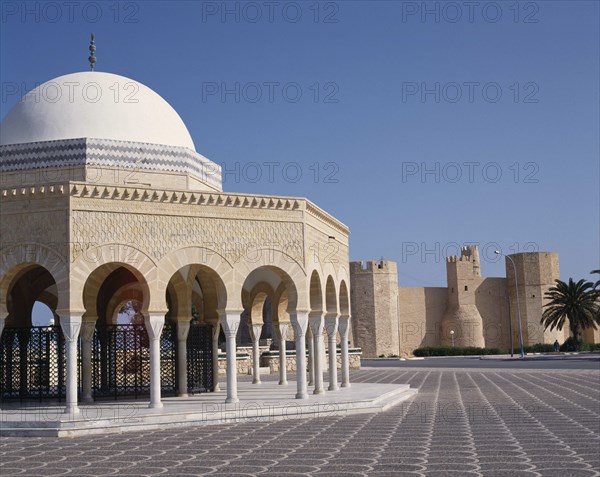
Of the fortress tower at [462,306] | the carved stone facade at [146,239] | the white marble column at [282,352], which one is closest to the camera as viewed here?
the carved stone facade at [146,239]

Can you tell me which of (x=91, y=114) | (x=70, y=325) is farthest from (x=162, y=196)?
(x=91, y=114)

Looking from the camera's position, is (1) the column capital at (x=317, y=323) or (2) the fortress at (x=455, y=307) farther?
(2) the fortress at (x=455, y=307)

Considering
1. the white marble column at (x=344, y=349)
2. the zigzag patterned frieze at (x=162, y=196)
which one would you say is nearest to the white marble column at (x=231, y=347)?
the zigzag patterned frieze at (x=162, y=196)

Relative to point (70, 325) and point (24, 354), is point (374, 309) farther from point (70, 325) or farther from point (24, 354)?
point (70, 325)

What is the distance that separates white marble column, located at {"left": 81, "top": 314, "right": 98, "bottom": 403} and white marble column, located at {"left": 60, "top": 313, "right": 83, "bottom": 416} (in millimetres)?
2074

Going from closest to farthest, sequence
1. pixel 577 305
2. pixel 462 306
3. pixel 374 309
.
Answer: pixel 577 305 → pixel 374 309 → pixel 462 306

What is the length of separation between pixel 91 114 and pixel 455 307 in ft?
113

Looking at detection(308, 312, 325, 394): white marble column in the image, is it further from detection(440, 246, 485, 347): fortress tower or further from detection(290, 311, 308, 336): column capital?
detection(440, 246, 485, 347): fortress tower

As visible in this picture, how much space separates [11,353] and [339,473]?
8006mm

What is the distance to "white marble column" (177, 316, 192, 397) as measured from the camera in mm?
13227

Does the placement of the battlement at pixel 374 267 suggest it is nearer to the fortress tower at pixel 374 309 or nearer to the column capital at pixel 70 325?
the fortress tower at pixel 374 309

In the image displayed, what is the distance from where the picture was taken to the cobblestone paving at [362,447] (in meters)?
6.80

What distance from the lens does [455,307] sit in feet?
146

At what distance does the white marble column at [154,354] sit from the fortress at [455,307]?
30.7m
